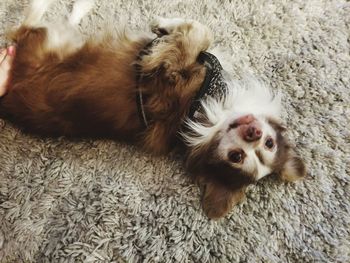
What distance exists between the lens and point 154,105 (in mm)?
2057

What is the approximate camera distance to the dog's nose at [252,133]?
1962 millimetres

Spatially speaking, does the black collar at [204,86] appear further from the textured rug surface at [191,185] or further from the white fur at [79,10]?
the white fur at [79,10]

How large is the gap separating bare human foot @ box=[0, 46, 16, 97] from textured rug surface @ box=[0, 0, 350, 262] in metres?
0.34

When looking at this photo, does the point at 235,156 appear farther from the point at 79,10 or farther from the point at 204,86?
the point at 79,10

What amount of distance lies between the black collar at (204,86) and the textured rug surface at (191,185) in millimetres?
347

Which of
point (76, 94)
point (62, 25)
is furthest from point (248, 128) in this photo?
point (62, 25)

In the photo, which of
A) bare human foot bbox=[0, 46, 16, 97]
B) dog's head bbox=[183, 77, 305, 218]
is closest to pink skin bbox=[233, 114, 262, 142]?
dog's head bbox=[183, 77, 305, 218]

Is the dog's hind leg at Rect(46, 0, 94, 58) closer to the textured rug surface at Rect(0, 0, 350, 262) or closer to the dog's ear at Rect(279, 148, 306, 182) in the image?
the textured rug surface at Rect(0, 0, 350, 262)

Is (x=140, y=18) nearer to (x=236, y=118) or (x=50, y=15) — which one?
(x=50, y=15)

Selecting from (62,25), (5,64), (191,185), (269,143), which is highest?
(269,143)

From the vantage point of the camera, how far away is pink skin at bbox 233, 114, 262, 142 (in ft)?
6.46

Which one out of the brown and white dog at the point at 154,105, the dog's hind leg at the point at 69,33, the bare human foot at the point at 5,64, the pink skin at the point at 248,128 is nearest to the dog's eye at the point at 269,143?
the brown and white dog at the point at 154,105

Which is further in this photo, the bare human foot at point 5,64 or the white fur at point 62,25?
the white fur at point 62,25

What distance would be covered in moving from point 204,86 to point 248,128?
1.01 ft
